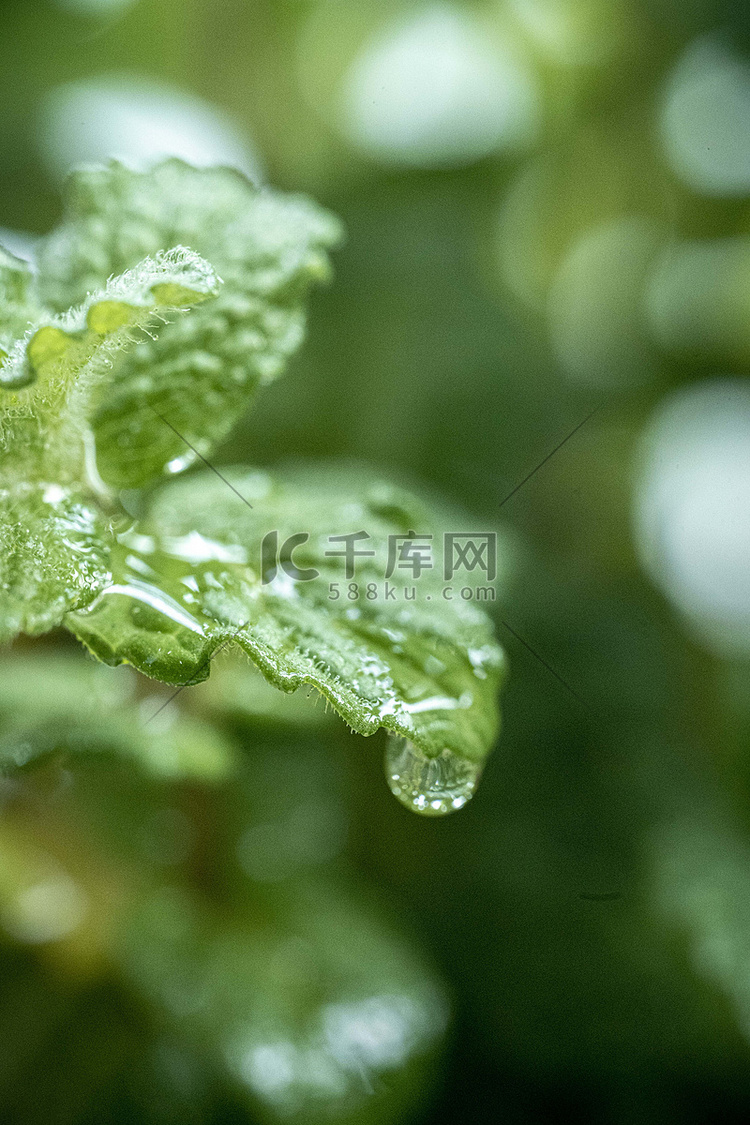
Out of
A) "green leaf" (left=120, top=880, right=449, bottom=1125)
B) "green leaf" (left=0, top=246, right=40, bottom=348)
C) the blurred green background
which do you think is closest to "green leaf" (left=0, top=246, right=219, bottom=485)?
"green leaf" (left=0, top=246, right=40, bottom=348)

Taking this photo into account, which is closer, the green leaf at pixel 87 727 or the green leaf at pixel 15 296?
the green leaf at pixel 15 296

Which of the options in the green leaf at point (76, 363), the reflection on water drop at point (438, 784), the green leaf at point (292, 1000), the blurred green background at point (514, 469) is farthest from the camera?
the blurred green background at point (514, 469)

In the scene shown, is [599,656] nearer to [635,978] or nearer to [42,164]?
[635,978]

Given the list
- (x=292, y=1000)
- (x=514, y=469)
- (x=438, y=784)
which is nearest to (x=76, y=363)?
(x=438, y=784)

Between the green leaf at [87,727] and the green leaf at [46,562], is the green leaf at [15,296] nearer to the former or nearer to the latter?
the green leaf at [46,562]

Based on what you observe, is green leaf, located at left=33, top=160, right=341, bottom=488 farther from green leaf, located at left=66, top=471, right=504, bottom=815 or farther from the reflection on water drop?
the reflection on water drop

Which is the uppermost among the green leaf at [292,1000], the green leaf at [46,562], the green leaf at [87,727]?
the green leaf at [46,562]

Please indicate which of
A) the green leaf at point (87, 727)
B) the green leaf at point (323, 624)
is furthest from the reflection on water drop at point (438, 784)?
the green leaf at point (87, 727)
